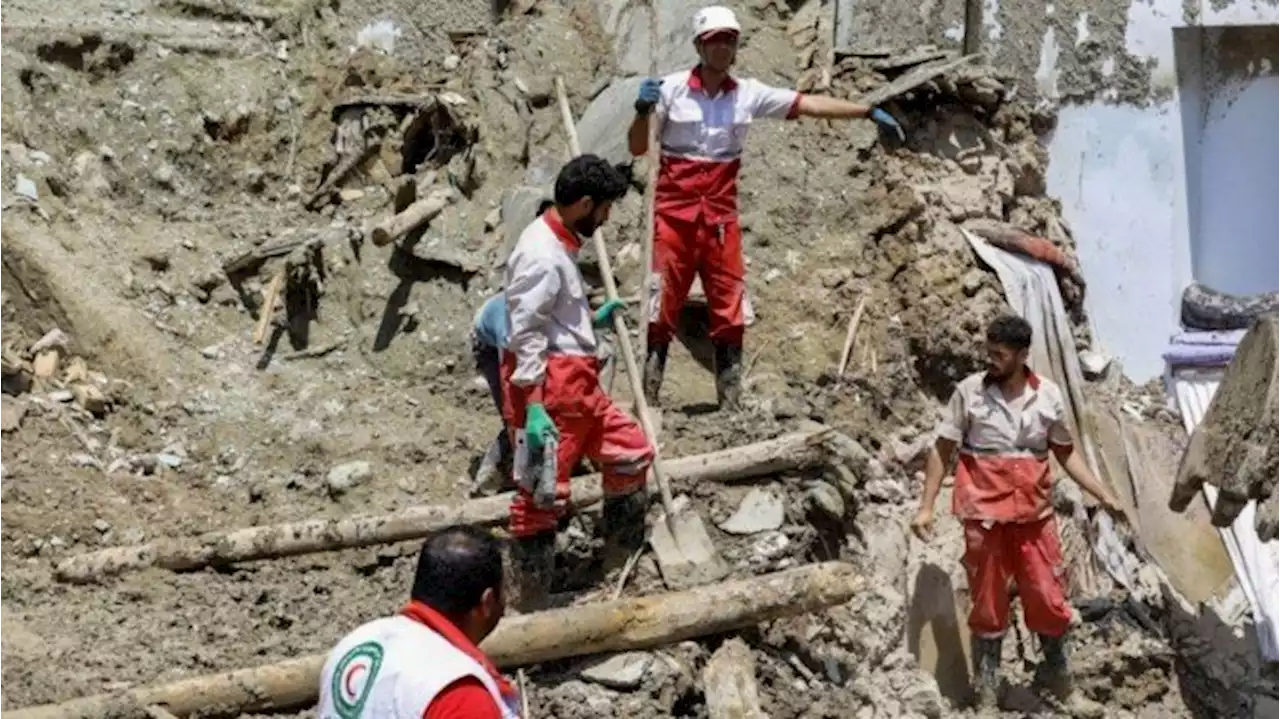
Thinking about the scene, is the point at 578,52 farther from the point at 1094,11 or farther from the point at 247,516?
the point at 247,516

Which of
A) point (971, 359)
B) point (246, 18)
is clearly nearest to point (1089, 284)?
point (971, 359)

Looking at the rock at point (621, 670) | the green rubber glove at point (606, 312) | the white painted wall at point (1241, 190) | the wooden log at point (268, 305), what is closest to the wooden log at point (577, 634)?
the rock at point (621, 670)

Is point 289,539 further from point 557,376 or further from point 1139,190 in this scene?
point 1139,190

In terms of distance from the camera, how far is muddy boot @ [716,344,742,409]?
7.69 metres

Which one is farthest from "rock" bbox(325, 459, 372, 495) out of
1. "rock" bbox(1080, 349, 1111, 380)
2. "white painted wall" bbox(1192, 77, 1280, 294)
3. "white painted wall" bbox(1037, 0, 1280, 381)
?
"white painted wall" bbox(1192, 77, 1280, 294)

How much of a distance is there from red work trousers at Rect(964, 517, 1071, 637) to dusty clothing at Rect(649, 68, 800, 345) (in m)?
1.46

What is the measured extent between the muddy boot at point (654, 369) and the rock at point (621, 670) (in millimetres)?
1653

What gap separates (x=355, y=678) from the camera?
146 inches

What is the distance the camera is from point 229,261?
9328 mm

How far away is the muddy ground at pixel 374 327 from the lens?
6867mm

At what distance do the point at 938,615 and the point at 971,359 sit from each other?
1.36 m

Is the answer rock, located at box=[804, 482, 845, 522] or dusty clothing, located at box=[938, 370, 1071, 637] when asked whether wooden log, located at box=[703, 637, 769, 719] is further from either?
dusty clothing, located at box=[938, 370, 1071, 637]

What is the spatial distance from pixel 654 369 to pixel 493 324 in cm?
98

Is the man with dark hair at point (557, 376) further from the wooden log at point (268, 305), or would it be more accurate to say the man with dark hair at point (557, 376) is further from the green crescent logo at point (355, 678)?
the wooden log at point (268, 305)
